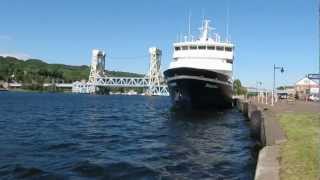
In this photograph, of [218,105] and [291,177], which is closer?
[291,177]

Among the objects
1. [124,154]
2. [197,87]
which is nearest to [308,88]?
[197,87]

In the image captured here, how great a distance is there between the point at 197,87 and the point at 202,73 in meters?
1.45

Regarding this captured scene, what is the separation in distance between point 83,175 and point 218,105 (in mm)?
43594

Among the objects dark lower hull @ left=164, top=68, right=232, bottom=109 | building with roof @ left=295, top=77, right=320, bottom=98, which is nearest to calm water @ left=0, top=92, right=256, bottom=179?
dark lower hull @ left=164, top=68, right=232, bottom=109

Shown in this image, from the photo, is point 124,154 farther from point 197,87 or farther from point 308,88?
point 308,88

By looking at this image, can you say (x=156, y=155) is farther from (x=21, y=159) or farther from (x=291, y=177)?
(x=291, y=177)

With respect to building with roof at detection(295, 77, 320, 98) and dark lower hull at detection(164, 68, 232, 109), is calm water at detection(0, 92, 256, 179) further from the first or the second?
building with roof at detection(295, 77, 320, 98)

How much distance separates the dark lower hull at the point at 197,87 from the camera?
5350 cm

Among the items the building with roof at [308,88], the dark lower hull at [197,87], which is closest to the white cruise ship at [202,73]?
the dark lower hull at [197,87]

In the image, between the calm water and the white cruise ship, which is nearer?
the calm water

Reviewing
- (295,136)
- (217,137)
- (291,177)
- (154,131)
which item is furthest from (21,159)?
(154,131)

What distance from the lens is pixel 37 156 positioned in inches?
802

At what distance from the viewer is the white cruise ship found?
176 ft

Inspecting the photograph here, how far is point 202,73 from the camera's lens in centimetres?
5347
